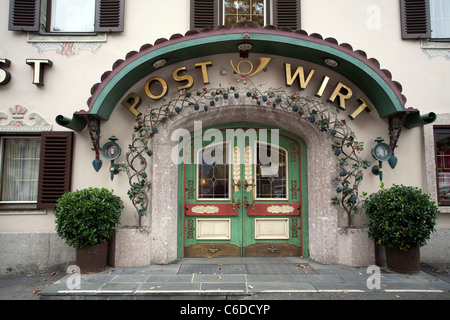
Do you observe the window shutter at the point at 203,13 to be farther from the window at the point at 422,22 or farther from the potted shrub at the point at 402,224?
the potted shrub at the point at 402,224

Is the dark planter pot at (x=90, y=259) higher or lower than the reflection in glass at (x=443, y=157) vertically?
lower

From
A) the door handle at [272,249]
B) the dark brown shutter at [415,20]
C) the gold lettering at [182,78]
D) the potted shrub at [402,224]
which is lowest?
the door handle at [272,249]

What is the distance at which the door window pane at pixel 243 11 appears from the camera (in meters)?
6.52

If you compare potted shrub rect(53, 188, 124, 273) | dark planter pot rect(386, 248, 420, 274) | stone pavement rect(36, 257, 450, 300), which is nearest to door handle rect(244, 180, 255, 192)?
stone pavement rect(36, 257, 450, 300)

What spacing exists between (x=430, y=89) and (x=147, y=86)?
18.2 feet

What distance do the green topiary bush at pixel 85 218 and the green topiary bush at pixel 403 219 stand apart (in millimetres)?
4507

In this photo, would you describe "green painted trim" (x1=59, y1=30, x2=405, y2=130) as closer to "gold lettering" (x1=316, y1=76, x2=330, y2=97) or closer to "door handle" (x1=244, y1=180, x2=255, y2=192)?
"gold lettering" (x1=316, y1=76, x2=330, y2=97)

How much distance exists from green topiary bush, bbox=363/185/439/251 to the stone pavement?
0.61m

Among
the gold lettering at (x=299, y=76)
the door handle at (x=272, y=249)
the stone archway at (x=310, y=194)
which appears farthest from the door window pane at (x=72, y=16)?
the door handle at (x=272, y=249)

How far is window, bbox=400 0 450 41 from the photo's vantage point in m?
6.18

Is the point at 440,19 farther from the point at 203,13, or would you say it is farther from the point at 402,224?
the point at 203,13

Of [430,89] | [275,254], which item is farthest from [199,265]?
[430,89]

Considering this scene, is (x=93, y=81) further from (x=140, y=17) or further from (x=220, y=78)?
(x=220, y=78)

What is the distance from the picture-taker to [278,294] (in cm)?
439
